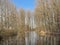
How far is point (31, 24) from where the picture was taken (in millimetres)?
5027

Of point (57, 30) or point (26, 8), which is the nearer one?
point (57, 30)

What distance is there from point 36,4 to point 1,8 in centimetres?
106

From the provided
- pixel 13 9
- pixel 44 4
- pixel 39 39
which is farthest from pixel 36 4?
pixel 39 39

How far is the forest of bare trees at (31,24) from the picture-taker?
469 centimetres

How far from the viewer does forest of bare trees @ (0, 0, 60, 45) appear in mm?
4691

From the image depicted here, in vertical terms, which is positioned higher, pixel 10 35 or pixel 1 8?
pixel 1 8

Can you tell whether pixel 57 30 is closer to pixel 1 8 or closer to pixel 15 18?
pixel 15 18

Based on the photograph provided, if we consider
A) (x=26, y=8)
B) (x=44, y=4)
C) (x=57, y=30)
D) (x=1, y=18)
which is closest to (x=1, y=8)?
(x=1, y=18)

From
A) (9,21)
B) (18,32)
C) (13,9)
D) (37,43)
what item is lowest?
(37,43)

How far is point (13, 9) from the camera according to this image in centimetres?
507

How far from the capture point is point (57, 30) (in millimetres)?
4746

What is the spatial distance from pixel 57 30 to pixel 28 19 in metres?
0.94

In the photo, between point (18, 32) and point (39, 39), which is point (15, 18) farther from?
point (39, 39)

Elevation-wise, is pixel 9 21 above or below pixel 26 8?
below
